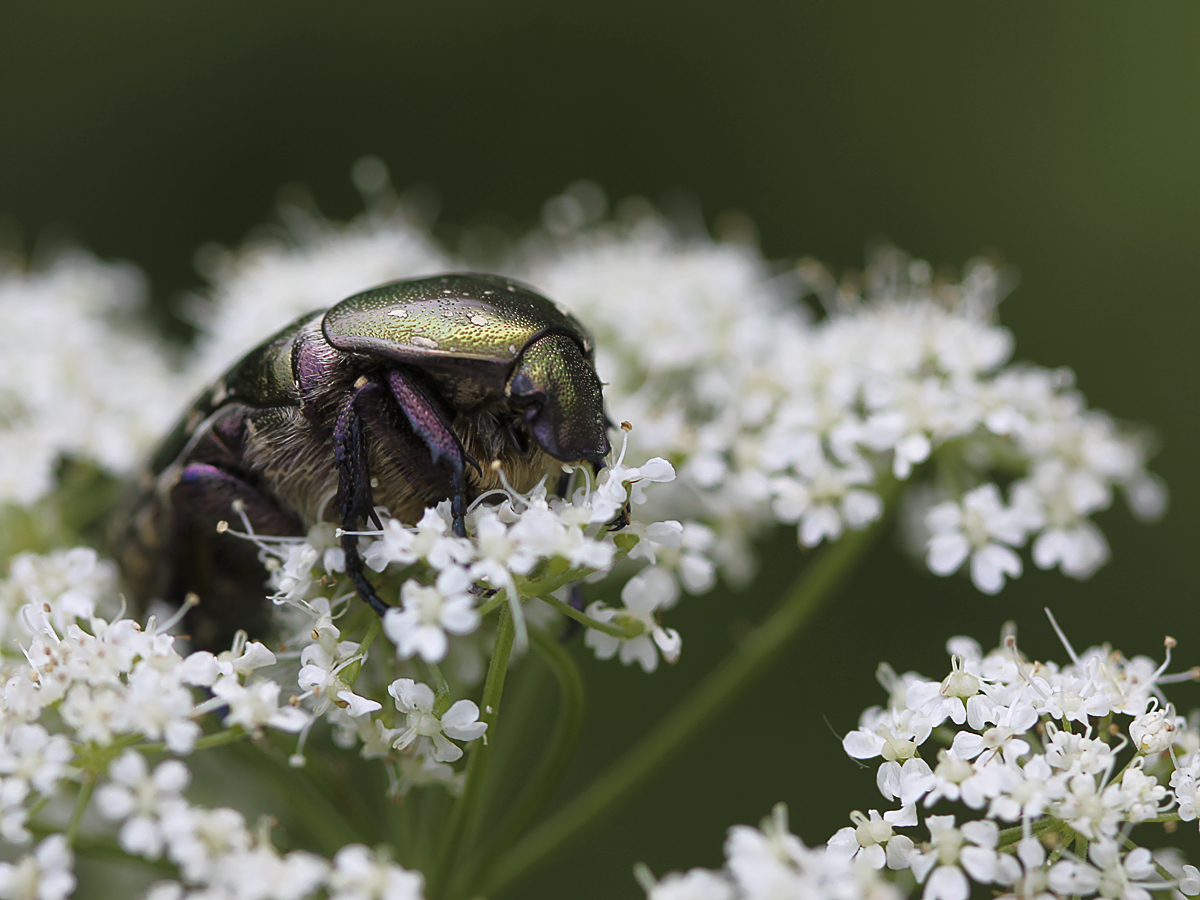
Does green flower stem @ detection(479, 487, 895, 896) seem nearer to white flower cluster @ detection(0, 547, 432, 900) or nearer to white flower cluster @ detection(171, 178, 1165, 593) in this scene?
white flower cluster @ detection(171, 178, 1165, 593)

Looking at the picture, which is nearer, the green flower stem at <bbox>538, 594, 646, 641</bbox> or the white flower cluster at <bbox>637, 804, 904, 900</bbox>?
the white flower cluster at <bbox>637, 804, 904, 900</bbox>

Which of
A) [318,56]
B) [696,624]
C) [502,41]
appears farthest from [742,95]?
[696,624]

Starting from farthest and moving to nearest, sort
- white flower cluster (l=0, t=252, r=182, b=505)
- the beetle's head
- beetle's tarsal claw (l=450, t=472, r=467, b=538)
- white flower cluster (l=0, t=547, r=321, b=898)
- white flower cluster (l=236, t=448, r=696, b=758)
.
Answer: white flower cluster (l=0, t=252, r=182, b=505) → the beetle's head → beetle's tarsal claw (l=450, t=472, r=467, b=538) → white flower cluster (l=236, t=448, r=696, b=758) → white flower cluster (l=0, t=547, r=321, b=898)

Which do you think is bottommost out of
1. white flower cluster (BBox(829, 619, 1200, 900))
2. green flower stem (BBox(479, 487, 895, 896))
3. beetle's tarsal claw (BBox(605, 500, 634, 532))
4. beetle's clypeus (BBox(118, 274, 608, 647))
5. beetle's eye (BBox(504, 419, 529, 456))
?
white flower cluster (BBox(829, 619, 1200, 900))

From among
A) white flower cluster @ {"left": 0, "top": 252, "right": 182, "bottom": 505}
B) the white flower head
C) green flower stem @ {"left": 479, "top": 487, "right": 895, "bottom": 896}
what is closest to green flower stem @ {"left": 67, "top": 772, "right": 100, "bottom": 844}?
the white flower head

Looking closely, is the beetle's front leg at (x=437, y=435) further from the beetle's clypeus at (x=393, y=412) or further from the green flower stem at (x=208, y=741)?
the green flower stem at (x=208, y=741)

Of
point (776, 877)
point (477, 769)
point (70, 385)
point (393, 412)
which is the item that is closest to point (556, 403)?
point (393, 412)

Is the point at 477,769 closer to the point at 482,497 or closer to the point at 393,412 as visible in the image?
the point at 482,497

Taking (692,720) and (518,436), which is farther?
(692,720)
